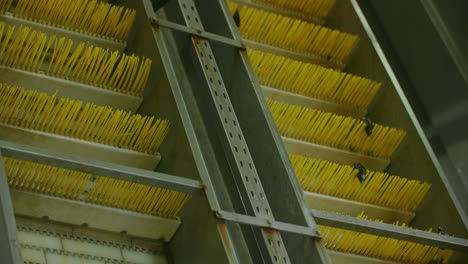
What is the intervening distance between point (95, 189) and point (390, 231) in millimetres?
1472

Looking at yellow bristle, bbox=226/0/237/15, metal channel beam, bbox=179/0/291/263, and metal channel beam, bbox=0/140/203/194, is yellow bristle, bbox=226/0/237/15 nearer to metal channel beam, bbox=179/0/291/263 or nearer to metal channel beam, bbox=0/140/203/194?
metal channel beam, bbox=179/0/291/263

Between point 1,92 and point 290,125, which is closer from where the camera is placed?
point 1,92

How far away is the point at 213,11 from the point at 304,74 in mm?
677

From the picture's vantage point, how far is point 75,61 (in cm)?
504

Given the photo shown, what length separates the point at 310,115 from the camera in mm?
5613

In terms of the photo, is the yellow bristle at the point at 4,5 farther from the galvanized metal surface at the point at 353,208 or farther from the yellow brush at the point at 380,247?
the yellow brush at the point at 380,247

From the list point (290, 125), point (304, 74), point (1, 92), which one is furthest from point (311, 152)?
point (1, 92)

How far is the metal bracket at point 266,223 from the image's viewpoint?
4.47m

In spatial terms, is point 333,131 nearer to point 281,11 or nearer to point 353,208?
point 353,208

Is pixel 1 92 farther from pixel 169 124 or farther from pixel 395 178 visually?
pixel 395 178

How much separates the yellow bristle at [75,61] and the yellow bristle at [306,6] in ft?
4.79

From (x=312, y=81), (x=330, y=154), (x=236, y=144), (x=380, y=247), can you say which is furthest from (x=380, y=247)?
(x=312, y=81)

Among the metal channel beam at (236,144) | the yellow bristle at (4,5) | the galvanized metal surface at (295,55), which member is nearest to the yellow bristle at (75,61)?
the yellow bristle at (4,5)

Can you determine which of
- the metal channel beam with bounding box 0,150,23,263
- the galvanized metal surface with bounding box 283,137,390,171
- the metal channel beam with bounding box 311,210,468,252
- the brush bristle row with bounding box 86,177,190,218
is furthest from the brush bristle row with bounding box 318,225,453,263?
the metal channel beam with bounding box 0,150,23,263
